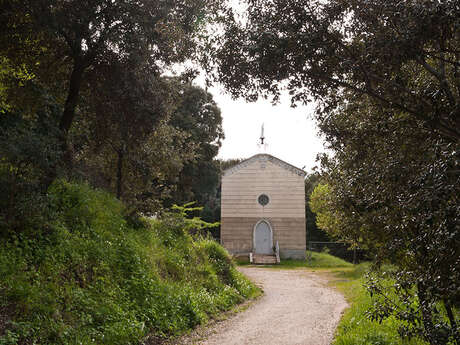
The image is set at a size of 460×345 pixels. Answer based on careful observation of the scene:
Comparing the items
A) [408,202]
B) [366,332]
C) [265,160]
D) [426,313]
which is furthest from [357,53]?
[265,160]

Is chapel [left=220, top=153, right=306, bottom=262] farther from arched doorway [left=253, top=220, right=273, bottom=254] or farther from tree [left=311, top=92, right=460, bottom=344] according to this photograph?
tree [left=311, top=92, right=460, bottom=344]

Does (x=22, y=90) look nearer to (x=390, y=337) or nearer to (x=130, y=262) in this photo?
(x=130, y=262)

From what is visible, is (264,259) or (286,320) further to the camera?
(264,259)

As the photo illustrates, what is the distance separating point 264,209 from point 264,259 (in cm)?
413

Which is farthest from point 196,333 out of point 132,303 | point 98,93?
point 98,93

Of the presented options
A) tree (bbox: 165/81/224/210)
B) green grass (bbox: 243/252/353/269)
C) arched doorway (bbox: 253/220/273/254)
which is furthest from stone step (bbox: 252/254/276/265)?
tree (bbox: 165/81/224/210)

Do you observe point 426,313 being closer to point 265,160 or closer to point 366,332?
point 366,332

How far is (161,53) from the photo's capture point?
28.6 feet

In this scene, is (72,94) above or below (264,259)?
above

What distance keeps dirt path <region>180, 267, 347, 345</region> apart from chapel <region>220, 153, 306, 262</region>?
44.3ft

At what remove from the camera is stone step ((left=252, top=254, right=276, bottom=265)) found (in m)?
27.8

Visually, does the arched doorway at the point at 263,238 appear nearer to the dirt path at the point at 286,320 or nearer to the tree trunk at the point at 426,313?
the dirt path at the point at 286,320

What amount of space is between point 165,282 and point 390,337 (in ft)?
17.7

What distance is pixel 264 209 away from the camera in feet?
99.7
